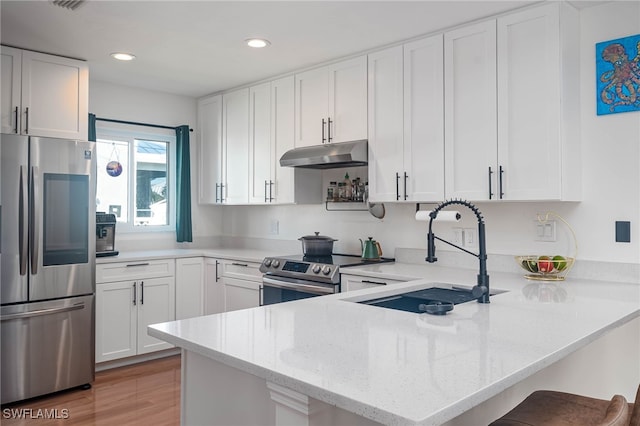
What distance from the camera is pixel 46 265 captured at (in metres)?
3.34

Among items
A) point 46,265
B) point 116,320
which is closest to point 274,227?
point 116,320

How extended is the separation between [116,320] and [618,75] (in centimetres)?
386

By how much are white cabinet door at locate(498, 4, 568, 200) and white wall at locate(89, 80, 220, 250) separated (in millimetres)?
3274

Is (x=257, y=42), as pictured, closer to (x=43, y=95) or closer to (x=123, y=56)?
(x=123, y=56)

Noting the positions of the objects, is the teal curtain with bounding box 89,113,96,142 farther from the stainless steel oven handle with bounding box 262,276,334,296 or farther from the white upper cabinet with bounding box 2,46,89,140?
the stainless steel oven handle with bounding box 262,276,334,296

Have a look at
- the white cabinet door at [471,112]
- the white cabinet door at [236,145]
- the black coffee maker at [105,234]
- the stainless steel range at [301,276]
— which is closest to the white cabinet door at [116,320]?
the black coffee maker at [105,234]

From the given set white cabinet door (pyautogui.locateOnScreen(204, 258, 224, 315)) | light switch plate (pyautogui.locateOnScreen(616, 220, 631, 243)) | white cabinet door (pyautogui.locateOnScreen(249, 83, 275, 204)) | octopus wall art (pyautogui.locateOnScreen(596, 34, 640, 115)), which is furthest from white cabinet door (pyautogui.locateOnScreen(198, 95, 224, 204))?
light switch plate (pyautogui.locateOnScreen(616, 220, 631, 243))

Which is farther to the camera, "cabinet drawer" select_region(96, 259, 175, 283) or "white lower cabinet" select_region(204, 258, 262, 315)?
"white lower cabinet" select_region(204, 258, 262, 315)

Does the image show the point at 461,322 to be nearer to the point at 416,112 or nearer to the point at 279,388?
the point at 279,388

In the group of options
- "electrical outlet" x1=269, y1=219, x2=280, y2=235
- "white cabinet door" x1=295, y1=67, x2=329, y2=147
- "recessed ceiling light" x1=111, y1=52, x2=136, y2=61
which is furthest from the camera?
"electrical outlet" x1=269, y1=219, x2=280, y2=235

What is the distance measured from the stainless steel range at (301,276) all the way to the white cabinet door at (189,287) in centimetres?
86

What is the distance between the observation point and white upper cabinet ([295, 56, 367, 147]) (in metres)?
3.59

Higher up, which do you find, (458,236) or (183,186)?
(183,186)

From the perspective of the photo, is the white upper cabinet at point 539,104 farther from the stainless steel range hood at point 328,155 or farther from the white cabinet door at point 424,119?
the stainless steel range hood at point 328,155
